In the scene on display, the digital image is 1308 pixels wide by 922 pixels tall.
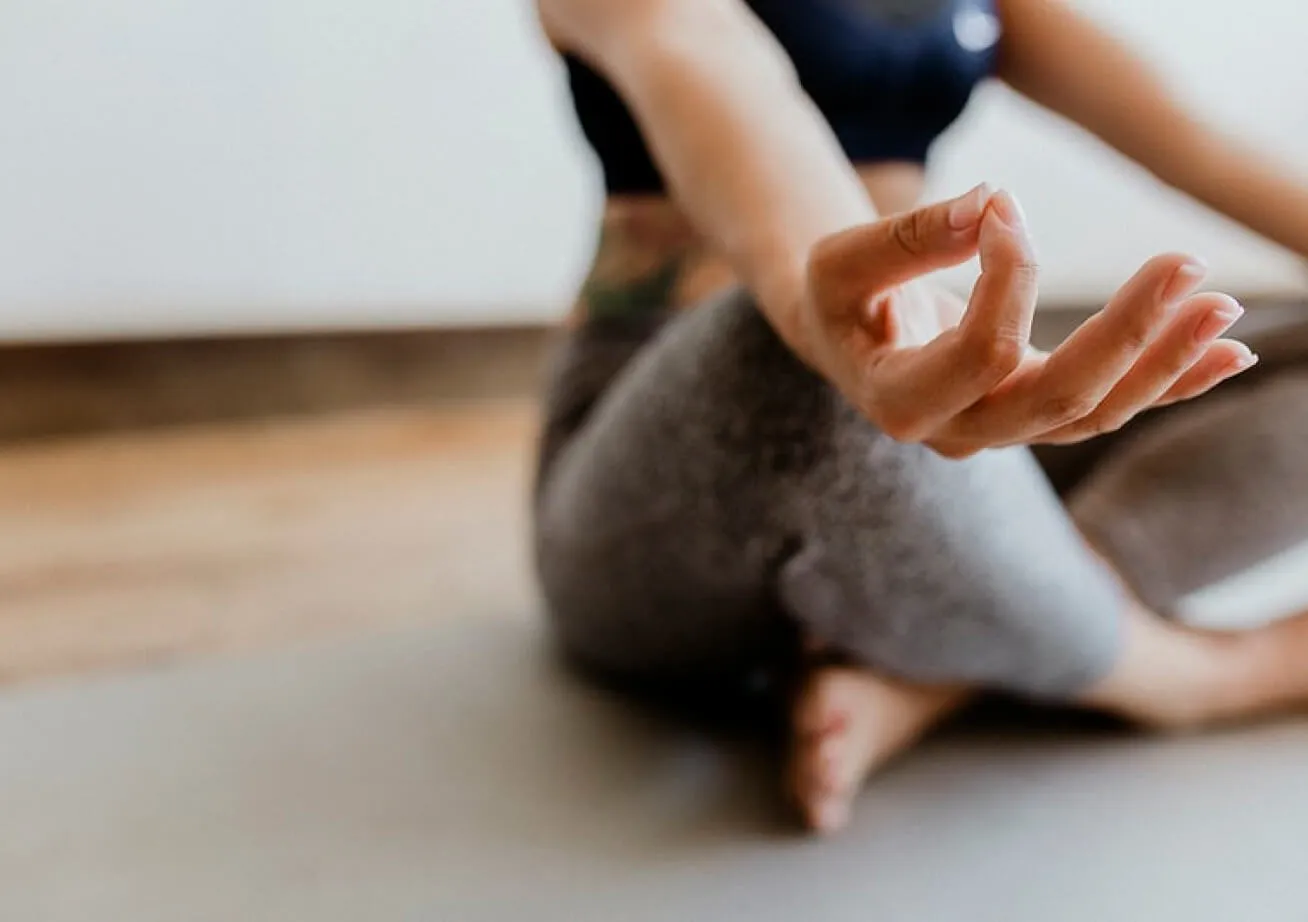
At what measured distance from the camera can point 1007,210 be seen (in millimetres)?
301

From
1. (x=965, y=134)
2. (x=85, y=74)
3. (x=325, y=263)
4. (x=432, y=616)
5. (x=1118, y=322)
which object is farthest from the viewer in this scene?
(x=965, y=134)

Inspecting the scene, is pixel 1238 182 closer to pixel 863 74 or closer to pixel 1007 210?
pixel 863 74

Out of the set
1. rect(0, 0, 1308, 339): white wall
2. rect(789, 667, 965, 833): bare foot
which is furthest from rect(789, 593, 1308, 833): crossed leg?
rect(0, 0, 1308, 339): white wall

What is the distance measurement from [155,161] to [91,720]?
71cm

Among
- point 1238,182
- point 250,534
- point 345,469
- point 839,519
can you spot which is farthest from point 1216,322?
point 345,469

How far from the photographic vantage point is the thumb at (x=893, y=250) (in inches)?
12.2

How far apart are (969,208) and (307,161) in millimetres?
1071

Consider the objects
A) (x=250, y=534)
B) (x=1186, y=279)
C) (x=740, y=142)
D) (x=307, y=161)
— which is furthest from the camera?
(x=307, y=161)

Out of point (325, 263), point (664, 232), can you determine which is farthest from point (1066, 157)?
point (664, 232)

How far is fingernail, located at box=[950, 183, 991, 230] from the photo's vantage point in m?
0.31

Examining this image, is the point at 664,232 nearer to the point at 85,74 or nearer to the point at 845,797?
the point at 845,797

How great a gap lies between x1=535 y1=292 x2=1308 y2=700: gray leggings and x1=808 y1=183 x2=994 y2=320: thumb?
0.12 meters

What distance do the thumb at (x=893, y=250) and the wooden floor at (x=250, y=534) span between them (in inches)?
21.1

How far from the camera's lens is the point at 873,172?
2.25ft
